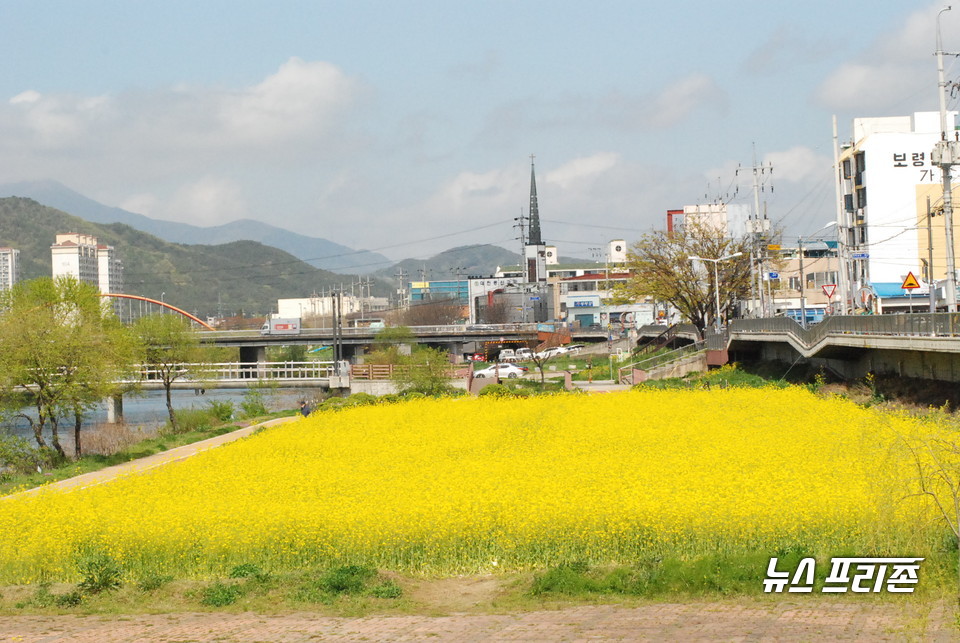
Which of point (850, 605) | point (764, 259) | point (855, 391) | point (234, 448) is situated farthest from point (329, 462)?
point (764, 259)

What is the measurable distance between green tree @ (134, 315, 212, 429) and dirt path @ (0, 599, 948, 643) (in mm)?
44514

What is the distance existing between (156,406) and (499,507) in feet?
243

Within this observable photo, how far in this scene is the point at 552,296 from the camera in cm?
18788

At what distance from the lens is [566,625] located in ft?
42.3

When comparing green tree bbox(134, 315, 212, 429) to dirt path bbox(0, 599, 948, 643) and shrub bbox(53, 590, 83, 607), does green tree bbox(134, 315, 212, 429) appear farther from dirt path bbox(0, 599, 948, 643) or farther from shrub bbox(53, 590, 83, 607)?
dirt path bbox(0, 599, 948, 643)

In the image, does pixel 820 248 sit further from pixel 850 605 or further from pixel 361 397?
pixel 850 605

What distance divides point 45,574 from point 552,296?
562ft

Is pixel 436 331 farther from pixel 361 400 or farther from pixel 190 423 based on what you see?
pixel 190 423

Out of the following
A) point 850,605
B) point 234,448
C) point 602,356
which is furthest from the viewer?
point 602,356

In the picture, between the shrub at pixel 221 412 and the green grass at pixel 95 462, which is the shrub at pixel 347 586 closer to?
the green grass at pixel 95 462

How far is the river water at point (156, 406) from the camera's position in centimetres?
6295

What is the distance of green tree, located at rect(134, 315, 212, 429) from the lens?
188ft

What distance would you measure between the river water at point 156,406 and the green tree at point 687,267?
26.8 metres

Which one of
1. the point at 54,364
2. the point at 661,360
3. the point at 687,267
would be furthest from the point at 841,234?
the point at 54,364
